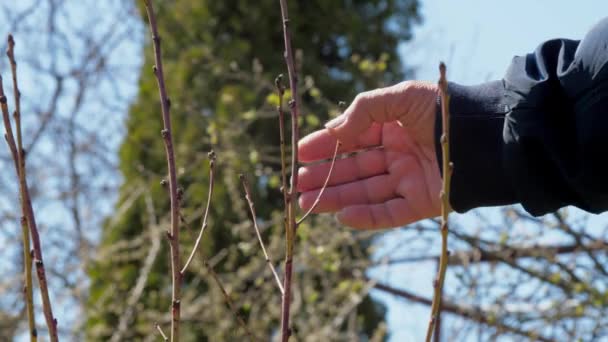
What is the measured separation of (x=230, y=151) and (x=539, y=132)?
12.0 feet

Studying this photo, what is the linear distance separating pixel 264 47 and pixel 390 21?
4.01 feet

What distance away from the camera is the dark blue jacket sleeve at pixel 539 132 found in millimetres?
1779

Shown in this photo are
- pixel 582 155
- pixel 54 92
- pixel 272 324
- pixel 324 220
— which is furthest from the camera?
pixel 54 92

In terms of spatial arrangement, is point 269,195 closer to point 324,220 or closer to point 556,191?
point 324,220

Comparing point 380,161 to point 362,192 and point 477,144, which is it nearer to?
point 362,192

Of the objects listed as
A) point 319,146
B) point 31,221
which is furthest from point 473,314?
point 31,221

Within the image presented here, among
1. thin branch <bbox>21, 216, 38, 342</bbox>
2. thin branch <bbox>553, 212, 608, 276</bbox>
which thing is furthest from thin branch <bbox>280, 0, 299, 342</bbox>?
thin branch <bbox>553, 212, 608, 276</bbox>

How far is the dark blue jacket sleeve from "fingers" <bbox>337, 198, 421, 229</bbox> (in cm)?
14

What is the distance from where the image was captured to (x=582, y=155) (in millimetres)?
1806

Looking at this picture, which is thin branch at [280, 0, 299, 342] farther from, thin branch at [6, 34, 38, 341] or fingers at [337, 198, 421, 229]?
fingers at [337, 198, 421, 229]

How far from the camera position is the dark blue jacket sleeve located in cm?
178

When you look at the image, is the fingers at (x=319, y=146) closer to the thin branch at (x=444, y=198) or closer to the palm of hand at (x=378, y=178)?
the palm of hand at (x=378, y=178)

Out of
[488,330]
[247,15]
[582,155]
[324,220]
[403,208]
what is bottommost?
[488,330]

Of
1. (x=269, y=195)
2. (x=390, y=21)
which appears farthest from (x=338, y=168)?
(x=390, y=21)
